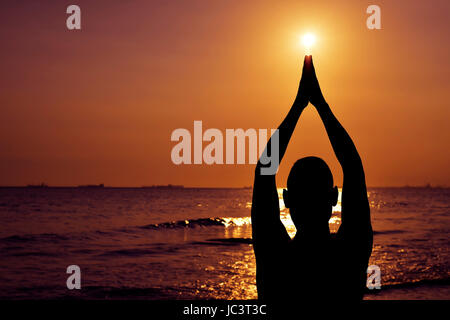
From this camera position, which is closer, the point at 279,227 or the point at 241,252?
the point at 279,227

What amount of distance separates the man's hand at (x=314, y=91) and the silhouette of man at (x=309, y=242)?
0.28 m

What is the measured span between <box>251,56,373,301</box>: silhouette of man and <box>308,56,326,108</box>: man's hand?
0.93 ft

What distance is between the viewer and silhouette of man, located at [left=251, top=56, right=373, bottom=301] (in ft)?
4.26

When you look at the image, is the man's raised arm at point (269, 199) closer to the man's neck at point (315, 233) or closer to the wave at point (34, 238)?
the man's neck at point (315, 233)

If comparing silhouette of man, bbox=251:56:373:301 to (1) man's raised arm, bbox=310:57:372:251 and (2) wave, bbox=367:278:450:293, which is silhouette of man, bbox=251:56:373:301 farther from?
(2) wave, bbox=367:278:450:293

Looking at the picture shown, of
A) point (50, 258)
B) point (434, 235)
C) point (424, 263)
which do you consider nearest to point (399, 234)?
point (434, 235)

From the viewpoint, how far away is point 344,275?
4.37ft

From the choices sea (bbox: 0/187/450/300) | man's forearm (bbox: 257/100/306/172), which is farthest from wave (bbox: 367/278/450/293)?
man's forearm (bbox: 257/100/306/172)

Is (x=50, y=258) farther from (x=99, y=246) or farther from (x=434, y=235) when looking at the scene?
(x=434, y=235)

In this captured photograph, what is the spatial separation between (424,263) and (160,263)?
35.8 feet

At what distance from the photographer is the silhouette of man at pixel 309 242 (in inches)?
51.1
